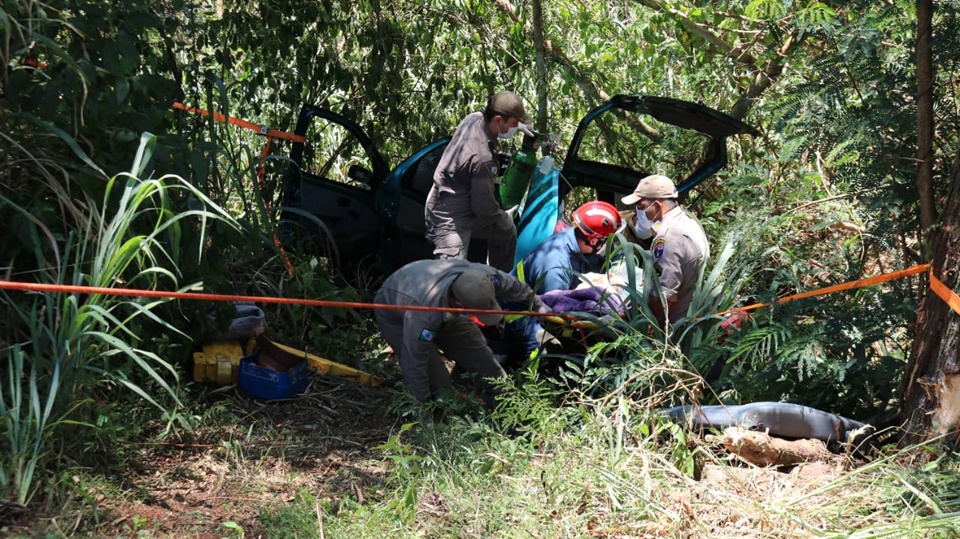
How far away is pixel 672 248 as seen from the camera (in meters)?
5.47

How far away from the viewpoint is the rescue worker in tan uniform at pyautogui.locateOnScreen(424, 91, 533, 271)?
6.31 meters

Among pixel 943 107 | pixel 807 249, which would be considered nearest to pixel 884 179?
pixel 943 107

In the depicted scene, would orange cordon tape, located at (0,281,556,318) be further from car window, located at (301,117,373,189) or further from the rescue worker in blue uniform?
car window, located at (301,117,373,189)

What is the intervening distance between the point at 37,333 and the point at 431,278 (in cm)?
191

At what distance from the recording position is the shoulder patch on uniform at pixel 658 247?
5566 millimetres

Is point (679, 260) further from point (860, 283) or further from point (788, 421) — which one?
point (788, 421)

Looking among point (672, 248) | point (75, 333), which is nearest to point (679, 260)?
point (672, 248)

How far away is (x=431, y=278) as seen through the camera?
16.7 ft

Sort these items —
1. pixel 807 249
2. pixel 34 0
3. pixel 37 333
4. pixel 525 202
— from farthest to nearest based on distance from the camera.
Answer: pixel 525 202, pixel 807 249, pixel 34 0, pixel 37 333

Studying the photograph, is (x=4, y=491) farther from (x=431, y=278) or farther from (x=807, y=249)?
(x=807, y=249)

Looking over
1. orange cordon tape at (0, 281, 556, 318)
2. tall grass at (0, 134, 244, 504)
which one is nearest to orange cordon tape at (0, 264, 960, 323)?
orange cordon tape at (0, 281, 556, 318)

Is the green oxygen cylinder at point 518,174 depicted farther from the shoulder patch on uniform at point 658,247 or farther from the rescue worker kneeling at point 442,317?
the rescue worker kneeling at point 442,317

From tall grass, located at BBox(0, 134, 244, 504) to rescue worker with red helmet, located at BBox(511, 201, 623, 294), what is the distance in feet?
7.05

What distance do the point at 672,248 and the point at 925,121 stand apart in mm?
1465
